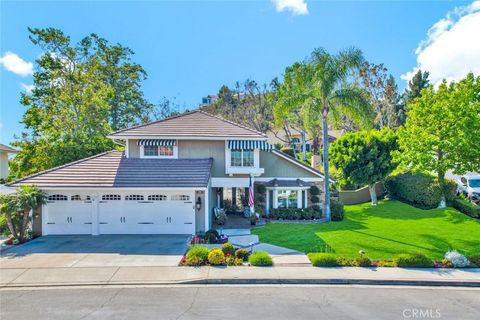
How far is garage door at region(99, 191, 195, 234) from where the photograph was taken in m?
17.2

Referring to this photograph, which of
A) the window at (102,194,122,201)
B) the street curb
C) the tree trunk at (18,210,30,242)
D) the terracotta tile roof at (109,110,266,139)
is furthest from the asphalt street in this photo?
the terracotta tile roof at (109,110,266,139)

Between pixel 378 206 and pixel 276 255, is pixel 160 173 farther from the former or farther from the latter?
pixel 378 206

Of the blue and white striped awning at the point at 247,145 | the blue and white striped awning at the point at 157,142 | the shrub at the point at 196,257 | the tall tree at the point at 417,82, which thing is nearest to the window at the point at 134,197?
the blue and white striped awning at the point at 157,142

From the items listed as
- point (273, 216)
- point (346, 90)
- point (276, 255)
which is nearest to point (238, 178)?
point (273, 216)

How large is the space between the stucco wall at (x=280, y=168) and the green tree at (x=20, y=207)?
1410cm

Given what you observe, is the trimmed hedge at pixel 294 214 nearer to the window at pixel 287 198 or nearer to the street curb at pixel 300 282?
the window at pixel 287 198

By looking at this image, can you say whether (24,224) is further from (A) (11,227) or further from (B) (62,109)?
(B) (62,109)

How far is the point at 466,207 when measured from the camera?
2092 centimetres

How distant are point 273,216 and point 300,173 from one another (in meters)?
3.80

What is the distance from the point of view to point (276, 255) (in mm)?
13531

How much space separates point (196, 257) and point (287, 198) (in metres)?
11.1

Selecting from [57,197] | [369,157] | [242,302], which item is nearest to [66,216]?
[57,197]

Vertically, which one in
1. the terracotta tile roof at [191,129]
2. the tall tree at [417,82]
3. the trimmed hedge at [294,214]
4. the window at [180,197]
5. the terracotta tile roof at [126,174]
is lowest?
the trimmed hedge at [294,214]

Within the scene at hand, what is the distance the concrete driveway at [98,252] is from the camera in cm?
1244
